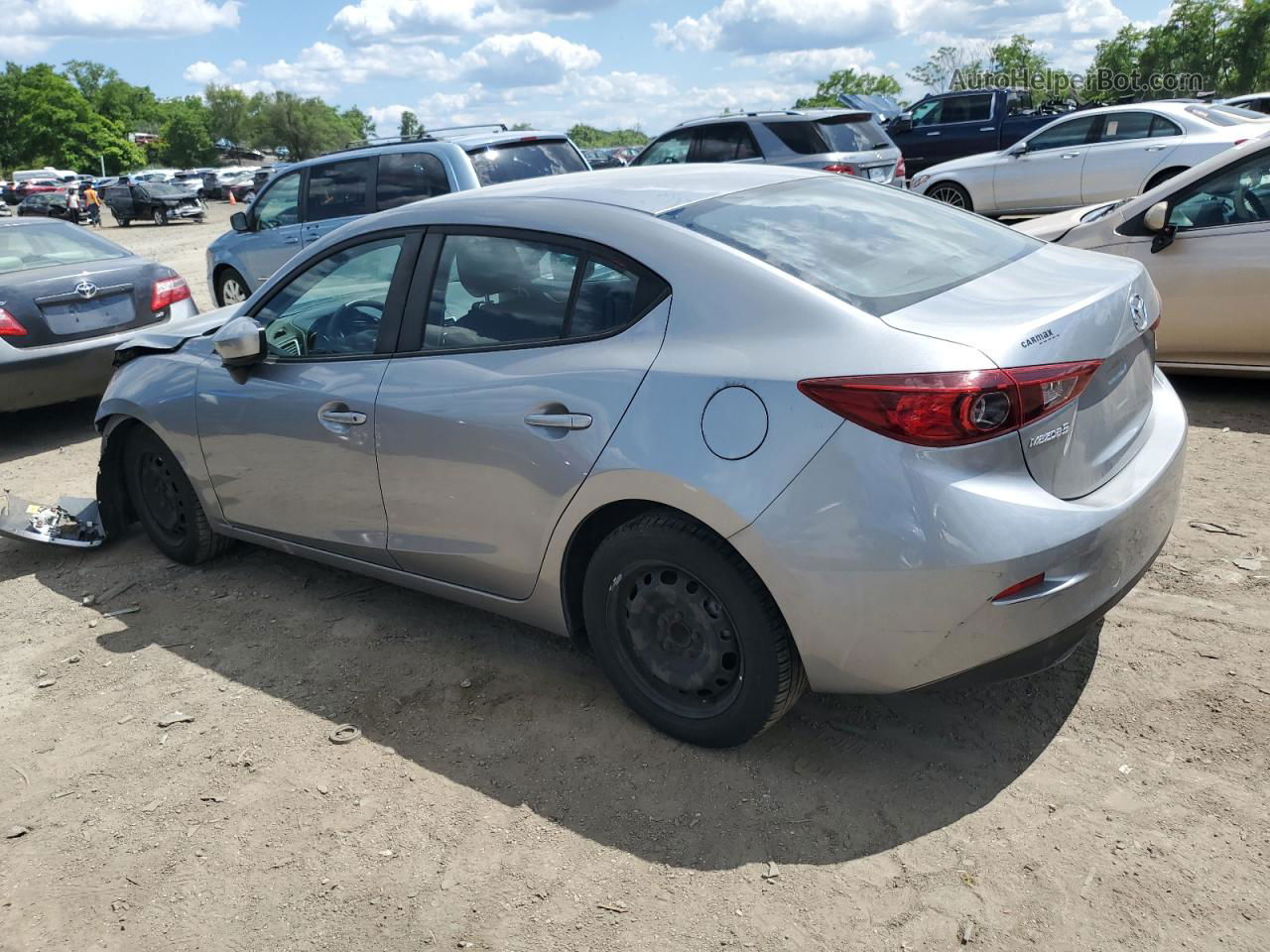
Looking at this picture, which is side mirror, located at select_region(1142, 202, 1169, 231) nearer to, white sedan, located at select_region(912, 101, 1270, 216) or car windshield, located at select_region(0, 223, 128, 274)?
white sedan, located at select_region(912, 101, 1270, 216)

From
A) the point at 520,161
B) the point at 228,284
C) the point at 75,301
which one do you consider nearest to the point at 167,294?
the point at 75,301

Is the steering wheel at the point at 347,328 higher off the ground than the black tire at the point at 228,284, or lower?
higher

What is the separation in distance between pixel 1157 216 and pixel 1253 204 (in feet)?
1.67

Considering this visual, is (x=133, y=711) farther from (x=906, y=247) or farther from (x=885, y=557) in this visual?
(x=906, y=247)

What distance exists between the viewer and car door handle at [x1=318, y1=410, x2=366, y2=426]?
3.75 meters

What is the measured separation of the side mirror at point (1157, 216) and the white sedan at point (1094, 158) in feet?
21.0

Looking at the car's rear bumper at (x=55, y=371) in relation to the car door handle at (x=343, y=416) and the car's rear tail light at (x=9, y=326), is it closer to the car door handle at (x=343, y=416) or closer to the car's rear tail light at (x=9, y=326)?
the car's rear tail light at (x=9, y=326)

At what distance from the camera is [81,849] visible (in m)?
3.08

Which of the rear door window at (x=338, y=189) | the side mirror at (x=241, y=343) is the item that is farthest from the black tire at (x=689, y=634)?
the rear door window at (x=338, y=189)

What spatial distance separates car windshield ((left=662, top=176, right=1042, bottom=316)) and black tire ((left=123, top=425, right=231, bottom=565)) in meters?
2.84

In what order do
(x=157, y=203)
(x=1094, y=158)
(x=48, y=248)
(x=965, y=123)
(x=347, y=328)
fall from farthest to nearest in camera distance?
(x=157, y=203) < (x=965, y=123) < (x=1094, y=158) < (x=48, y=248) < (x=347, y=328)

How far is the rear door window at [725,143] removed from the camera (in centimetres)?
1230

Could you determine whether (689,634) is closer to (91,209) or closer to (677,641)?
(677,641)

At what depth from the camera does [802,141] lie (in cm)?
1198
